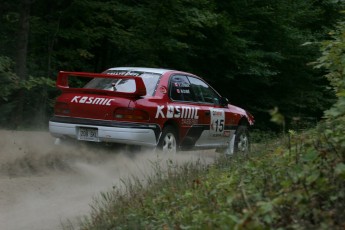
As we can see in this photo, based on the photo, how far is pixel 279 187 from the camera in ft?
14.9

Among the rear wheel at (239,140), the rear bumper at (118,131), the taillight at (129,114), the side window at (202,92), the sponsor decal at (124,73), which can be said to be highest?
the sponsor decal at (124,73)

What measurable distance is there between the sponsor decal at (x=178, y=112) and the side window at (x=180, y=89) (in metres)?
0.19

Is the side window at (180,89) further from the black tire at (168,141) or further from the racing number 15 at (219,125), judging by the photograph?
the racing number 15 at (219,125)

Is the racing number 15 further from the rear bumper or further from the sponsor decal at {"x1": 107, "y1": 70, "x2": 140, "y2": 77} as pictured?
the rear bumper

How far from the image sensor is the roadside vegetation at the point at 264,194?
3.95m

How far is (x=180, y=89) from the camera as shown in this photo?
34.7 ft

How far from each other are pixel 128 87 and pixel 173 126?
3.56 feet

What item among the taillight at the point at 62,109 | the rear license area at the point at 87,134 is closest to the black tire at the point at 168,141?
the rear license area at the point at 87,134

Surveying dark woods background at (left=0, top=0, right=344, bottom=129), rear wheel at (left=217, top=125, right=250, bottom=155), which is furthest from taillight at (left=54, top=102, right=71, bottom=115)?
dark woods background at (left=0, top=0, right=344, bottom=129)

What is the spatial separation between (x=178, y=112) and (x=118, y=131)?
1.33m

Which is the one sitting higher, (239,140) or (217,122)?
(217,122)

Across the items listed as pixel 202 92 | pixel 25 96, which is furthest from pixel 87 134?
pixel 25 96

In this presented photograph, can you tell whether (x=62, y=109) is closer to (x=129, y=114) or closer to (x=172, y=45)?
(x=129, y=114)

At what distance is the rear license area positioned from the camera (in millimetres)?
9445
